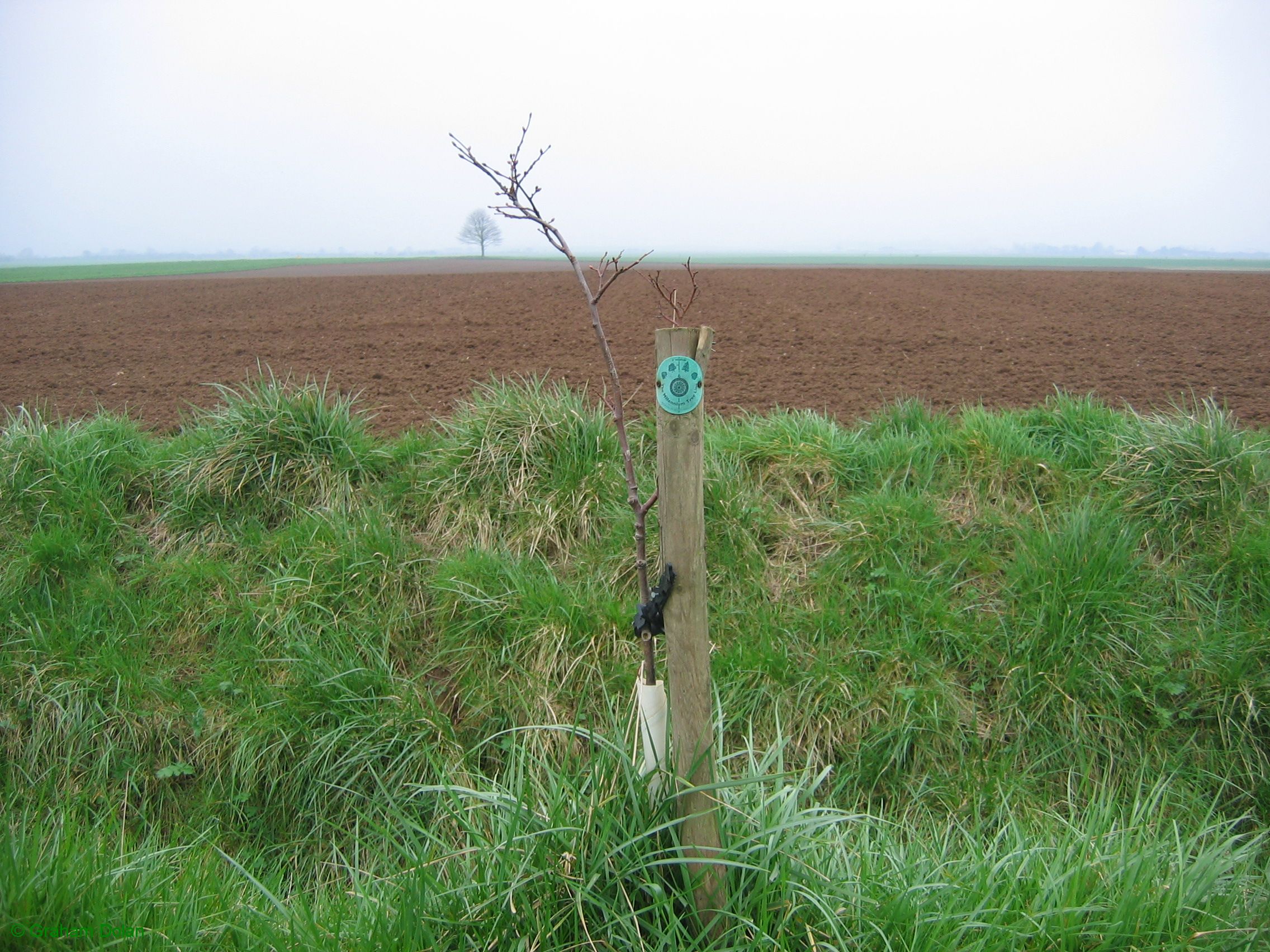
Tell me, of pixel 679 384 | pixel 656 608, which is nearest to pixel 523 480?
pixel 656 608

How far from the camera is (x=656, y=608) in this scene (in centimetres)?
195

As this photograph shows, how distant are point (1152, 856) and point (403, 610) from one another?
324 centimetres

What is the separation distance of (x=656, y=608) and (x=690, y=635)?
10 centimetres

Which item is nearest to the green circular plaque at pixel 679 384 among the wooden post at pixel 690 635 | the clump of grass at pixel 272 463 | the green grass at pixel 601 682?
the wooden post at pixel 690 635

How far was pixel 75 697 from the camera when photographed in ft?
12.1

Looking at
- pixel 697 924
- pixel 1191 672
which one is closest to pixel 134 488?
pixel 697 924

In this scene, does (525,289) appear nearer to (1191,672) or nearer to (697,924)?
(1191,672)

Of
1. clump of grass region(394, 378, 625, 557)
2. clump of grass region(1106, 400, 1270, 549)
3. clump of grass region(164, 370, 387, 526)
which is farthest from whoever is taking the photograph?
clump of grass region(164, 370, 387, 526)

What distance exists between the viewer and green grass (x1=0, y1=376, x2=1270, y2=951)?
6.50ft

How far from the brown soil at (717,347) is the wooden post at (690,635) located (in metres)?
3.81

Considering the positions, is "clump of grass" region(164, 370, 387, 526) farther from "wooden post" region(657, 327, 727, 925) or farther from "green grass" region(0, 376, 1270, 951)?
"wooden post" region(657, 327, 727, 925)

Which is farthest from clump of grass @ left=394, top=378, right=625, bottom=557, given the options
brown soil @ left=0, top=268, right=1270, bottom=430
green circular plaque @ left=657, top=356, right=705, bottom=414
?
green circular plaque @ left=657, top=356, right=705, bottom=414

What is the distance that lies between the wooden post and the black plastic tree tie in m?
0.02

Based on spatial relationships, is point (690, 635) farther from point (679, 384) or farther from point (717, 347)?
point (717, 347)
